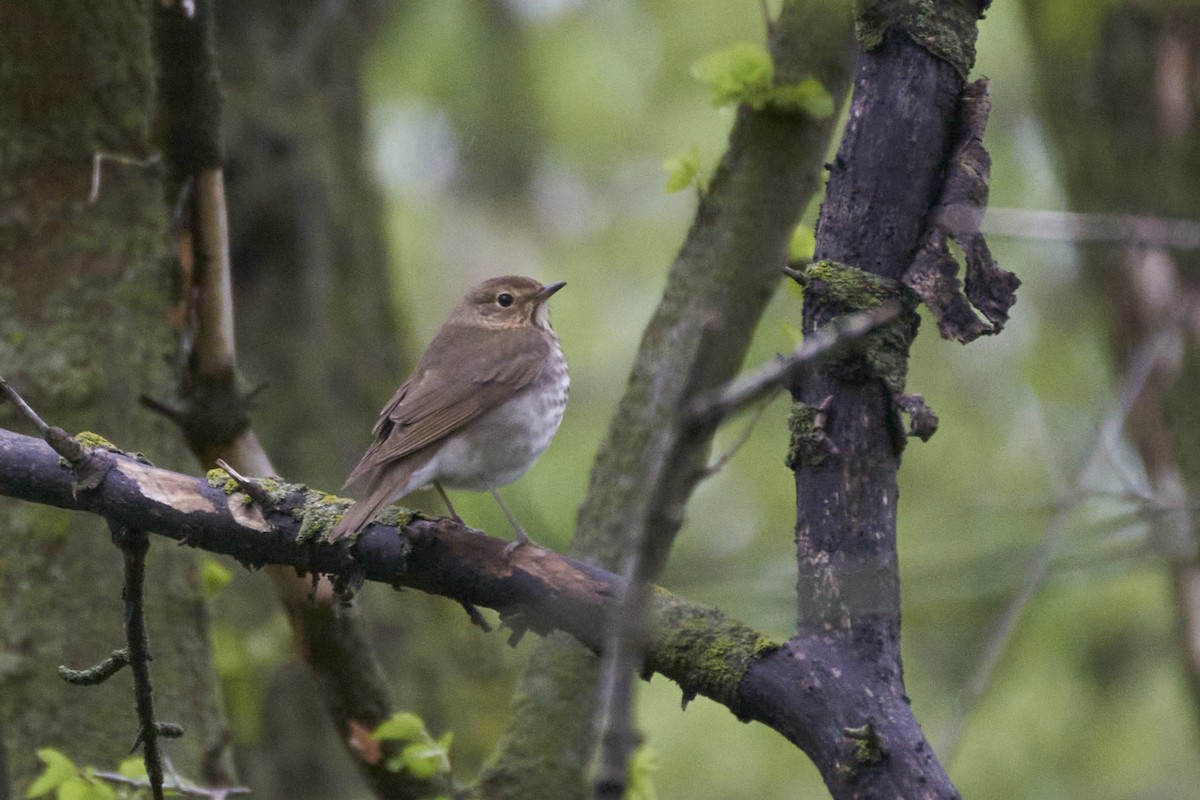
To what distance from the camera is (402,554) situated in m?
2.98

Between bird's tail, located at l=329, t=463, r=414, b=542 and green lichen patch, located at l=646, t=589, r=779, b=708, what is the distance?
72 centimetres

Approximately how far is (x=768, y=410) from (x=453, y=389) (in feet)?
9.46

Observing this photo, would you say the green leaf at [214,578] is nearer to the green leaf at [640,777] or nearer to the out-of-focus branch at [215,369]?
the out-of-focus branch at [215,369]

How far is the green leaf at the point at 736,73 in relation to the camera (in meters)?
3.94

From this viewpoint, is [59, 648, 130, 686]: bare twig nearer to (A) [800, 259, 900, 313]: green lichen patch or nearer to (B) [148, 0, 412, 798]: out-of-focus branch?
(B) [148, 0, 412, 798]: out-of-focus branch

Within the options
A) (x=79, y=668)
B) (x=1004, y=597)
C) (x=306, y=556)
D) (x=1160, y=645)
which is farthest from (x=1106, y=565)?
(x=79, y=668)

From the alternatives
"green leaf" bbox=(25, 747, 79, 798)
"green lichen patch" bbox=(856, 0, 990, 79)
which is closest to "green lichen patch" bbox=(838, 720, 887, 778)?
"green lichen patch" bbox=(856, 0, 990, 79)

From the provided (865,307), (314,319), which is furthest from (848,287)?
(314,319)

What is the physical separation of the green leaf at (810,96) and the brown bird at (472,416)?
1.26 m

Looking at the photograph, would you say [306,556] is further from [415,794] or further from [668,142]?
[668,142]

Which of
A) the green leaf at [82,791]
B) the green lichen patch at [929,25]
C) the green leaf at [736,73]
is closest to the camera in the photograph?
the green lichen patch at [929,25]

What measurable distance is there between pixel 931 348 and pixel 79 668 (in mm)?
6401

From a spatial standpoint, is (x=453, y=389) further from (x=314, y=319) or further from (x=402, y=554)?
(x=314, y=319)

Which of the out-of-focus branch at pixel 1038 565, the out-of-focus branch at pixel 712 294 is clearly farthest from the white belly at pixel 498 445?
the out-of-focus branch at pixel 1038 565
